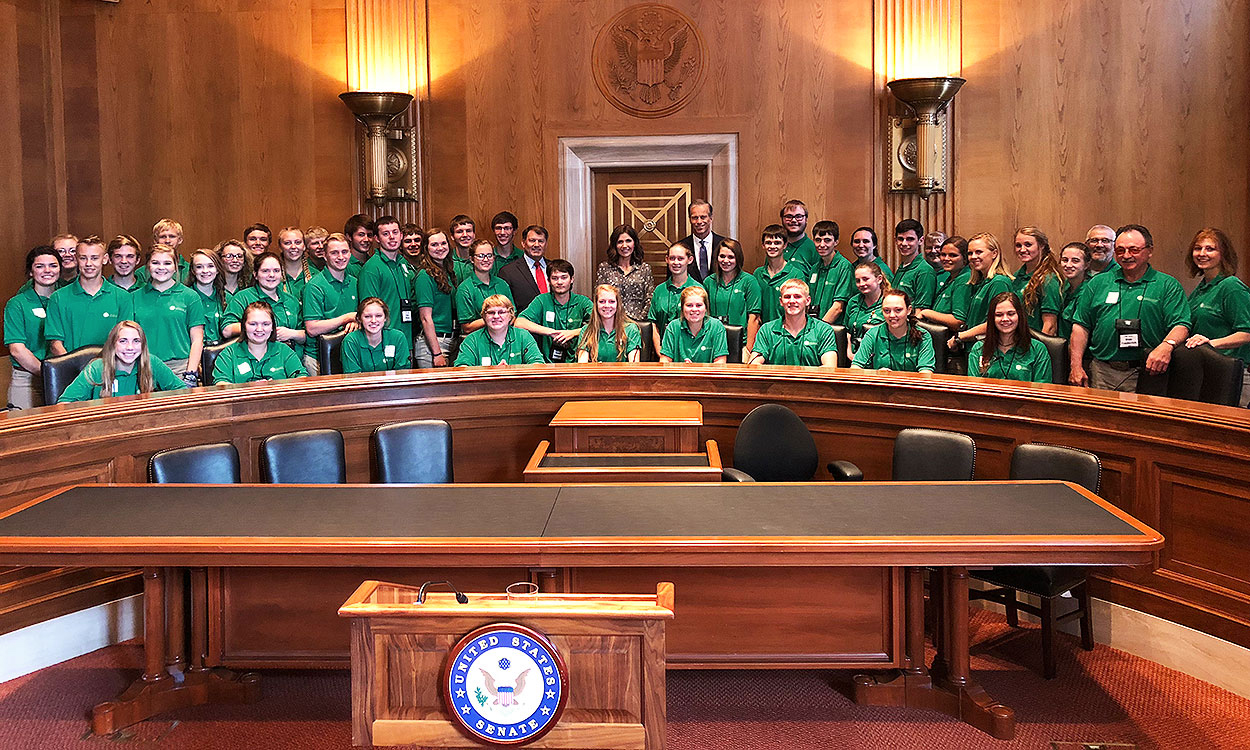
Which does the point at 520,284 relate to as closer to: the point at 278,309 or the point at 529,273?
the point at 529,273

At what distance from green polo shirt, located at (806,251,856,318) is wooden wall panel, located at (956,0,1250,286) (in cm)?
130

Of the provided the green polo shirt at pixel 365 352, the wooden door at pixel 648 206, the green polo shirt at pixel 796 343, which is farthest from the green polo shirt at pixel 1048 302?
the green polo shirt at pixel 365 352

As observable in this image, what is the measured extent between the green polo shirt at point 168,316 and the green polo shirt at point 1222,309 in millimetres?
5189

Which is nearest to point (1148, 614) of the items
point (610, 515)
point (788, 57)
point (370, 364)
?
point (610, 515)

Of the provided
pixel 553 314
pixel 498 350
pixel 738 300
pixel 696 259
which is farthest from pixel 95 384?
pixel 696 259

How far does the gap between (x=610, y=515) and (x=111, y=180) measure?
6.70 meters

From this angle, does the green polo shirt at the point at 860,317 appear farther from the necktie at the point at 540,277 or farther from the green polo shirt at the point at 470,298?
the green polo shirt at the point at 470,298

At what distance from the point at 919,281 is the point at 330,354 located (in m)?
3.60

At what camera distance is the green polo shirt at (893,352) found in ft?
16.9

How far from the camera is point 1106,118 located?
724cm

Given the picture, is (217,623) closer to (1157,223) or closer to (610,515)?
(610,515)

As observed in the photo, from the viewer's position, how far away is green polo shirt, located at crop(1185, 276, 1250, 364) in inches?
202

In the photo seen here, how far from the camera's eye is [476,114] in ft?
25.4

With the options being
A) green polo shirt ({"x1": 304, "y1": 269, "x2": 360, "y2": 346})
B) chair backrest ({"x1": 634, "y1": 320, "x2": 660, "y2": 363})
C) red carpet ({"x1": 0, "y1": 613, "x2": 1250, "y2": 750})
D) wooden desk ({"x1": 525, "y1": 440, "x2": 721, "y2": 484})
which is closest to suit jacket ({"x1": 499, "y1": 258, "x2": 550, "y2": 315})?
green polo shirt ({"x1": 304, "y1": 269, "x2": 360, "y2": 346})
